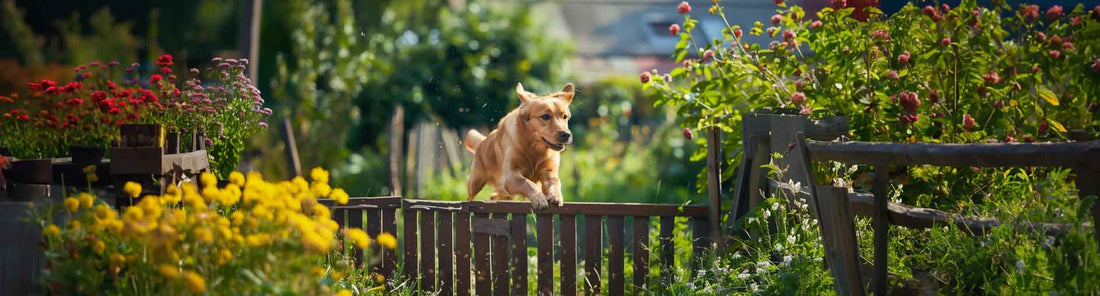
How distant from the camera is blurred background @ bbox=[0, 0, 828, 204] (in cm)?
1073

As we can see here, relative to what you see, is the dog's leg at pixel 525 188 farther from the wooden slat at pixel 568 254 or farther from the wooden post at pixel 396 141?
the wooden post at pixel 396 141

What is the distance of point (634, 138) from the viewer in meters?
13.6

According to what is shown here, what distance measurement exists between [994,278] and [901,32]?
1.50 m

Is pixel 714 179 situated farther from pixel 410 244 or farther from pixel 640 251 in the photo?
pixel 410 244

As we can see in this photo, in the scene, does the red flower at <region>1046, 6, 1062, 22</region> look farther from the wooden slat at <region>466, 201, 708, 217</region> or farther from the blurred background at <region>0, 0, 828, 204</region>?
the blurred background at <region>0, 0, 828, 204</region>

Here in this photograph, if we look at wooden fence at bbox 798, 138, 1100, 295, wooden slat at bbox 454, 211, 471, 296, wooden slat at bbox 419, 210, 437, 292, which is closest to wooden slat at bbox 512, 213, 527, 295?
wooden slat at bbox 454, 211, 471, 296

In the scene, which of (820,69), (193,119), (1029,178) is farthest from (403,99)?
(1029,178)

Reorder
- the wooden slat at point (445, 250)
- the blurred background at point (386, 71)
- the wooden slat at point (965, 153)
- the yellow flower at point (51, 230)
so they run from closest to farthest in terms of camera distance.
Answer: the yellow flower at point (51, 230)
the wooden slat at point (965, 153)
the wooden slat at point (445, 250)
the blurred background at point (386, 71)

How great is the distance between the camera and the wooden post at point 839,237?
397 cm

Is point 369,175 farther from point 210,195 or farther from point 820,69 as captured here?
point 210,195

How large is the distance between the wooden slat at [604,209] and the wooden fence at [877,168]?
1215 mm

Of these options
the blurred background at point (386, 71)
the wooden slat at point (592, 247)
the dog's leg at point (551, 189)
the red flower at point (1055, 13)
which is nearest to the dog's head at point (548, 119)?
the dog's leg at point (551, 189)

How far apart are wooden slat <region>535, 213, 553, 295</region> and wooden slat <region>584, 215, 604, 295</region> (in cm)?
19

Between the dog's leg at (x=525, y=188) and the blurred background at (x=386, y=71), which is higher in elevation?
the blurred background at (x=386, y=71)
